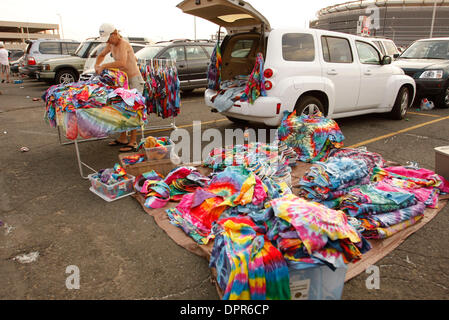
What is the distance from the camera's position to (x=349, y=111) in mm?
6156

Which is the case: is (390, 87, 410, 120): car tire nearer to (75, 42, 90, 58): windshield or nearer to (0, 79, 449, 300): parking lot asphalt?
(0, 79, 449, 300): parking lot asphalt

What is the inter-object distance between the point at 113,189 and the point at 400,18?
8222 centimetres

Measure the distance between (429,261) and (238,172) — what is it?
1.79m

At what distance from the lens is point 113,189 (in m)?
3.47

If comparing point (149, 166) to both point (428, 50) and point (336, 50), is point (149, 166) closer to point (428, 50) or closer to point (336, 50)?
point (336, 50)

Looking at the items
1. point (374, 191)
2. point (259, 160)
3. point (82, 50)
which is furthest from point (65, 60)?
point (374, 191)

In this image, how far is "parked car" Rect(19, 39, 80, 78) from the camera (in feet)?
44.1

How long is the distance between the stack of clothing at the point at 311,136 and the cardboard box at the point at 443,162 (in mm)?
1216

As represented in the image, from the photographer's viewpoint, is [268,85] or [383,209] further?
[268,85]

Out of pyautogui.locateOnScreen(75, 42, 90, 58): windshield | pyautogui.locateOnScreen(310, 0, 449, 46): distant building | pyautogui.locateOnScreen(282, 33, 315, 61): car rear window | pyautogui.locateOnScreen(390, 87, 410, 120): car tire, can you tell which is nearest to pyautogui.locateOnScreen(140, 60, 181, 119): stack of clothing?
pyautogui.locateOnScreen(282, 33, 315, 61): car rear window

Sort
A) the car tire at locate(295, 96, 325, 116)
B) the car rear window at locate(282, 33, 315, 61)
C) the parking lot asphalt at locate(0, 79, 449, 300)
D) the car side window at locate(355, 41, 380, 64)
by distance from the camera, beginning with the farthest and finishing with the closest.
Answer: the car side window at locate(355, 41, 380, 64) → the car tire at locate(295, 96, 325, 116) → the car rear window at locate(282, 33, 315, 61) → the parking lot asphalt at locate(0, 79, 449, 300)

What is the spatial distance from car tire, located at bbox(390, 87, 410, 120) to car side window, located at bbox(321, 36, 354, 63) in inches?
74.5

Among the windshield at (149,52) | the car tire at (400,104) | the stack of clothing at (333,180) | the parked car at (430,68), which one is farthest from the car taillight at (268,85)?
the parked car at (430,68)

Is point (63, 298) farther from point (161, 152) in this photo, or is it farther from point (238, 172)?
point (161, 152)
